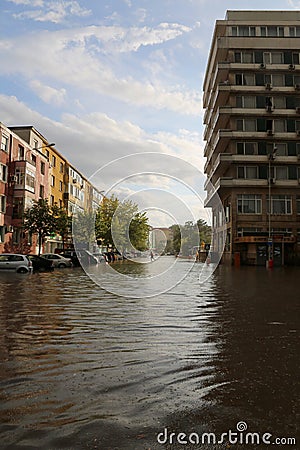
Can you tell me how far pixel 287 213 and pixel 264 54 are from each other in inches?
764

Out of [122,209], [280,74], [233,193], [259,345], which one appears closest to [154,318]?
[259,345]

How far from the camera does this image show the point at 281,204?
51094 millimetres

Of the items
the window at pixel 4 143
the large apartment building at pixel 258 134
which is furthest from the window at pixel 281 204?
the window at pixel 4 143

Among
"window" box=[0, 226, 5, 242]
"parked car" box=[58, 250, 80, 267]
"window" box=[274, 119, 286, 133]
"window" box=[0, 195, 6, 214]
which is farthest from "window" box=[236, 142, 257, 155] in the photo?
"window" box=[0, 226, 5, 242]

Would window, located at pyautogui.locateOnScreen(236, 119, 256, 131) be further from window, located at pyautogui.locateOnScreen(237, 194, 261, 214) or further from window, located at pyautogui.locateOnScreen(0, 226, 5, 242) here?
Answer: window, located at pyautogui.locateOnScreen(0, 226, 5, 242)

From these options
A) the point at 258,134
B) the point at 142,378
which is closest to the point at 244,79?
the point at 258,134

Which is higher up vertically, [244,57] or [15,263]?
[244,57]

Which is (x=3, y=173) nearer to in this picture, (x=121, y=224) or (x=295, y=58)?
(x=121, y=224)

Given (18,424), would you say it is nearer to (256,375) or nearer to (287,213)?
(256,375)

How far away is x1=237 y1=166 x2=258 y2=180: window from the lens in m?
51.7

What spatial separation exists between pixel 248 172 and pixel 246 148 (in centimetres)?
285

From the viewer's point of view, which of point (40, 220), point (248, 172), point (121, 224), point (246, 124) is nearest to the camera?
point (121, 224)

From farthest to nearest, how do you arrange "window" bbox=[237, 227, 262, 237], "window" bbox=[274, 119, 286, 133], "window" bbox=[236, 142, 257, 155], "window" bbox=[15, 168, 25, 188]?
"window" bbox=[274, 119, 286, 133], "window" bbox=[236, 142, 257, 155], "window" bbox=[237, 227, 262, 237], "window" bbox=[15, 168, 25, 188]

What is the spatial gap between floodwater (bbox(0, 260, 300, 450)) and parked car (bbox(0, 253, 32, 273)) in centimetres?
1956
